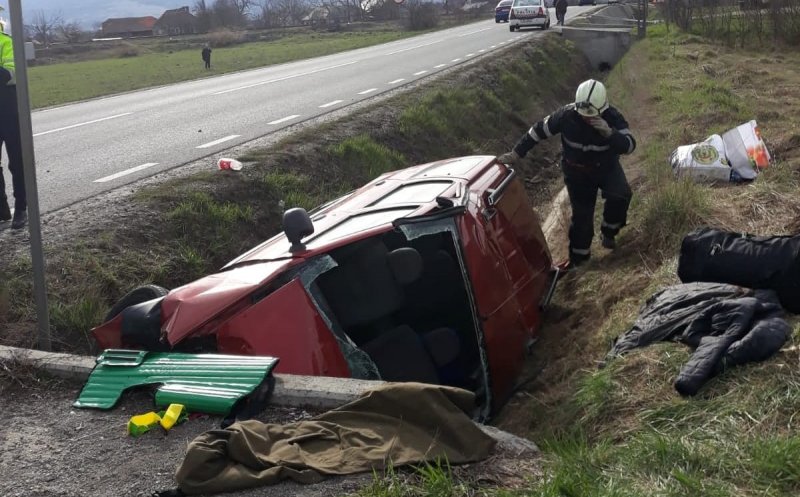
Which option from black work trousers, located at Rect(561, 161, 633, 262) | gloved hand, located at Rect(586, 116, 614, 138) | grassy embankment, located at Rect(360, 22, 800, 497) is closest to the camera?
grassy embankment, located at Rect(360, 22, 800, 497)

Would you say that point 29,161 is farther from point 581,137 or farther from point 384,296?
point 581,137

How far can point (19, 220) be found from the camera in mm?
7309

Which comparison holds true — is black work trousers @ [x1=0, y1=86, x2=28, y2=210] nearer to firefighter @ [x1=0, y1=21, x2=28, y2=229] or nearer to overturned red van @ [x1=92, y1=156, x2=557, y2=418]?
firefighter @ [x1=0, y1=21, x2=28, y2=229]

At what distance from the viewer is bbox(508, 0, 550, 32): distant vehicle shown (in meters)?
34.2

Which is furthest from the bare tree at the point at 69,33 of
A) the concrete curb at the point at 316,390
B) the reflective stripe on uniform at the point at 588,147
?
the concrete curb at the point at 316,390

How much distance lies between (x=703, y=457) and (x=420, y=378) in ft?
7.21

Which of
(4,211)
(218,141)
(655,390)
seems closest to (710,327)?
(655,390)

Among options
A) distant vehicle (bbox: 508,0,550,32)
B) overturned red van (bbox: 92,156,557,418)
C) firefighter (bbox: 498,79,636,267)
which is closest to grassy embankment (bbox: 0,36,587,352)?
overturned red van (bbox: 92,156,557,418)

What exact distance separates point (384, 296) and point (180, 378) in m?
1.66

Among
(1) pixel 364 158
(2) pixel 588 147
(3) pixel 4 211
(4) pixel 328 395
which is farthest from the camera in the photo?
(1) pixel 364 158

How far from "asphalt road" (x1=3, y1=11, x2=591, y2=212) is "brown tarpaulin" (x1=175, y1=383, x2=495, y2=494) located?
16.8 feet

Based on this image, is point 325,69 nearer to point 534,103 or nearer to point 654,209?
point 534,103

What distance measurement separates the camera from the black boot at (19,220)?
7.26 meters

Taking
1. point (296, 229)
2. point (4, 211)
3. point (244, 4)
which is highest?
point (244, 4)
